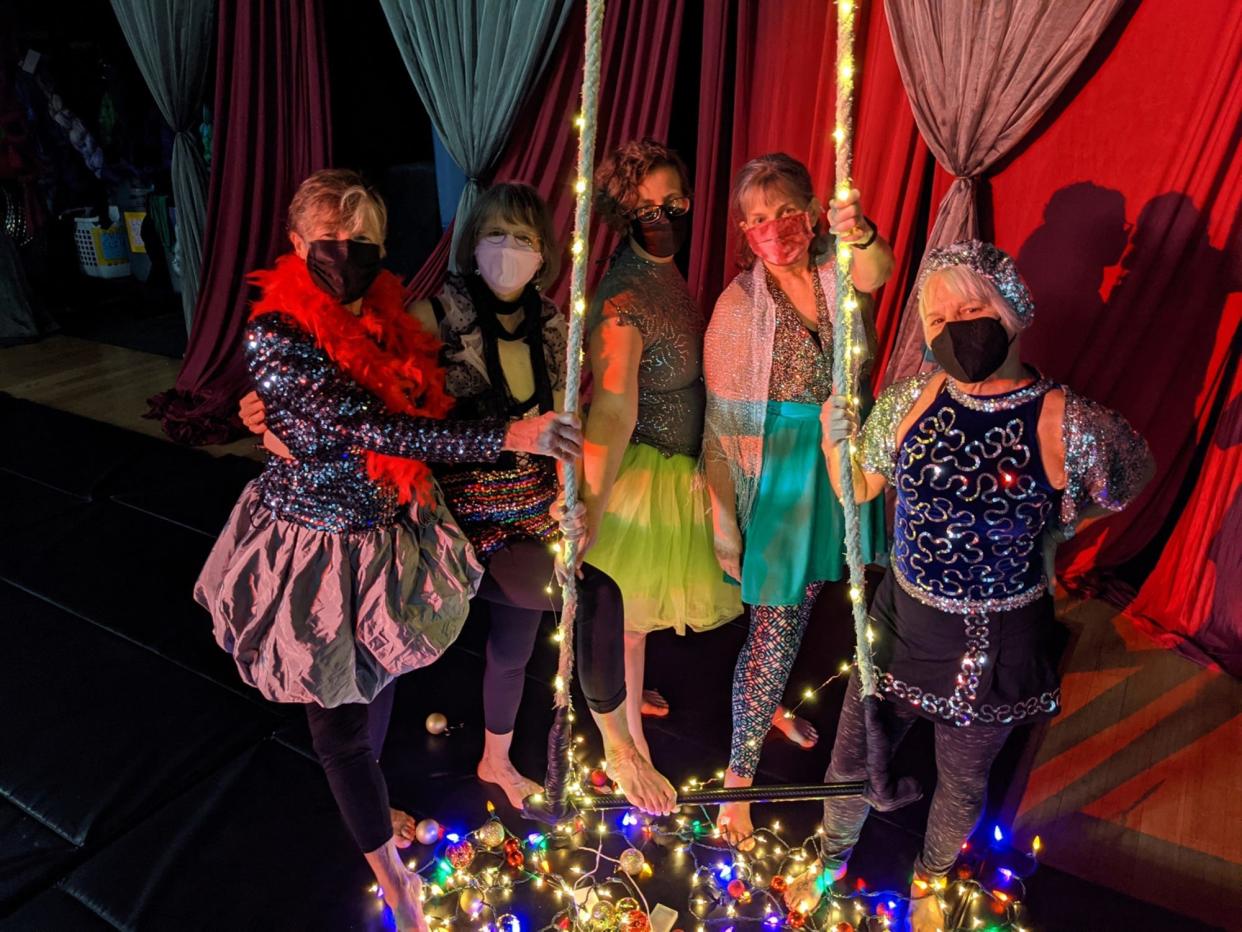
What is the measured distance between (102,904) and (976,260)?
75.8 inches

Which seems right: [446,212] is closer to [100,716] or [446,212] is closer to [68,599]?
[68,599]

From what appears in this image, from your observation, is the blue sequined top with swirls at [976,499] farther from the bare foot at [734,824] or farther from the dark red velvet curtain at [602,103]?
the dark red velvet curtain at [602,103]

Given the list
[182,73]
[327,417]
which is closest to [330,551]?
[327,417]

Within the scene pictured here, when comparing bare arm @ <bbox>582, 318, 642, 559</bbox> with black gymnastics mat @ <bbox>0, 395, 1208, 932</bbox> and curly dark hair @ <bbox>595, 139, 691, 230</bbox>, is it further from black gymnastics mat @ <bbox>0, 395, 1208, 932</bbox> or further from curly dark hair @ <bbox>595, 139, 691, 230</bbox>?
black gymnastics mat @ <bbox>0, 395, 1208, 932</bbox>

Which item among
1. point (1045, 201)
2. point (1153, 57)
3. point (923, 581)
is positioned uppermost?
point (1153, 57)

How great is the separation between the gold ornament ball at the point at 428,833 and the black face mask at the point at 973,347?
1.36 m

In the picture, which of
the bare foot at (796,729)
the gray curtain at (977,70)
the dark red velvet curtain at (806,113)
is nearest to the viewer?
the bare foot at (796,729)

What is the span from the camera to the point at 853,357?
4.52 ft

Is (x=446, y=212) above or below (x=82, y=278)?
A: above

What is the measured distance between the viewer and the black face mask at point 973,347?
121 centimetres

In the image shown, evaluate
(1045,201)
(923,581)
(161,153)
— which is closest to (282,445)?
(923,581)

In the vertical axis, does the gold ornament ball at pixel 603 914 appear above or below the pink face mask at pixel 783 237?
below

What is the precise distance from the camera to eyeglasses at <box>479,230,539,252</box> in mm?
1477

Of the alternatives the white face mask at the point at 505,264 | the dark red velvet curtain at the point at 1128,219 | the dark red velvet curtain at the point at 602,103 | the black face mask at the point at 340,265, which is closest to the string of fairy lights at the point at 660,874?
the white face mask at the point at 505,264
